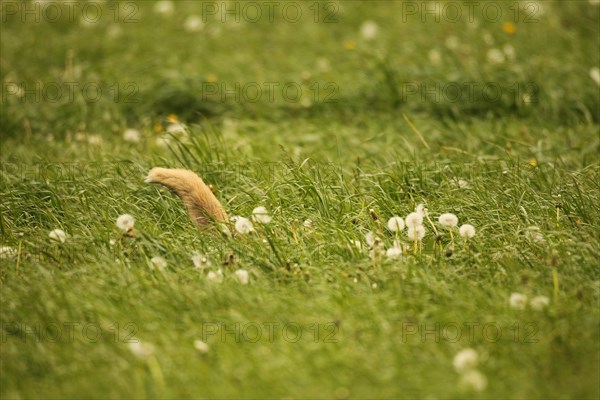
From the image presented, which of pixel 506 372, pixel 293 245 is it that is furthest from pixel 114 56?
pixel 506 372

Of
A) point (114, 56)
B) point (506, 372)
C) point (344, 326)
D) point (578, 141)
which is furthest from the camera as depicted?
point (114, 56)

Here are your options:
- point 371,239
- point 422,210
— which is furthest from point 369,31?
point 371,239

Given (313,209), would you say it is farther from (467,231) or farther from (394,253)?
(467,231)

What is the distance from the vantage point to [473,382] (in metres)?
2.19

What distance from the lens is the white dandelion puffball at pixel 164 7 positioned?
20.4ft

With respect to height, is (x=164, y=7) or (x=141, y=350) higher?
(x=164, y=7)

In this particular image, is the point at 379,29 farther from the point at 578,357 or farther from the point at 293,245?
the point at 578,357

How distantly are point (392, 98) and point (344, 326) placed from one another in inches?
101

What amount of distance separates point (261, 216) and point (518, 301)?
1.09 m

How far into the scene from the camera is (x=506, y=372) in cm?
228

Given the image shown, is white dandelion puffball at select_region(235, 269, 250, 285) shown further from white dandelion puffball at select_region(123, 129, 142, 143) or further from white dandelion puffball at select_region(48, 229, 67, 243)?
white dandelion puffball at select_region(123, 129, 142, 143)

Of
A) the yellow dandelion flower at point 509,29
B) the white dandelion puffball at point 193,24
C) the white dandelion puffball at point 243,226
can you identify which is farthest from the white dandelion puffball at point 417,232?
the white dandelion puffball at point 193,24

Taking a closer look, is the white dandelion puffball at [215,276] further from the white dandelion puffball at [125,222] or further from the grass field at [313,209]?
the white dandelion puffball at [125,222]

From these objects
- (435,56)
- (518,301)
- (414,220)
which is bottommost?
(518,301)
